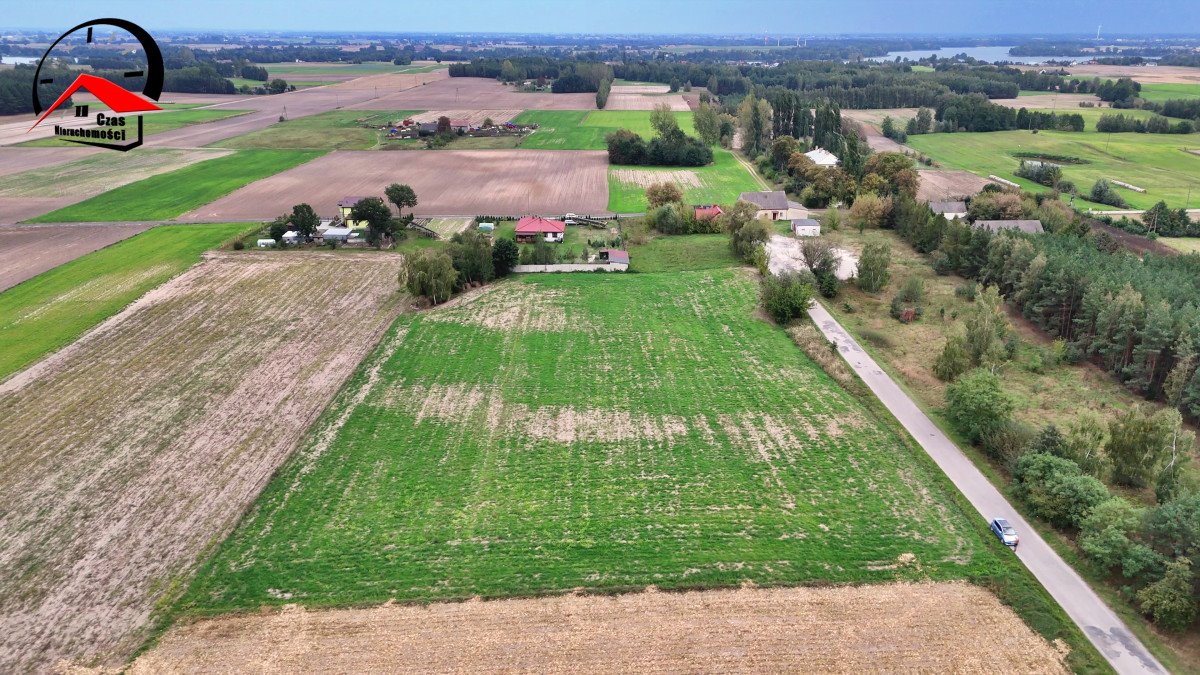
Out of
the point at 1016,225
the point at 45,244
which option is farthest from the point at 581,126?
the point at 45,244

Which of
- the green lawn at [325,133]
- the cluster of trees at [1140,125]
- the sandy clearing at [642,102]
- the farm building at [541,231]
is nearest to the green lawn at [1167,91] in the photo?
the cluster of trees at [1140,125]

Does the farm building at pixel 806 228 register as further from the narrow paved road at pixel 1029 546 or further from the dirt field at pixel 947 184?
the narrow paved road at pixel 1029 546

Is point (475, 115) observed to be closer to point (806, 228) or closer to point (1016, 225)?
point (806, 228)

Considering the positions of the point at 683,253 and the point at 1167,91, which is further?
the point at 1167,91

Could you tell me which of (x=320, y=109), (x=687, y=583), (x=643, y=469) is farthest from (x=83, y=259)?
(x=320, y=109)

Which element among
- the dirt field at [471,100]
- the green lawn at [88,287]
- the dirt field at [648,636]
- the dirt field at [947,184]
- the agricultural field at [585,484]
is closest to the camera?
the dirt field at [648,636]
